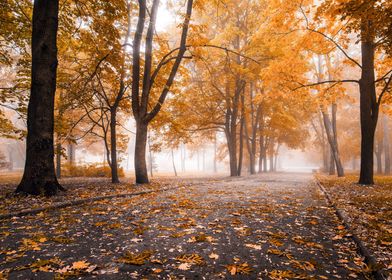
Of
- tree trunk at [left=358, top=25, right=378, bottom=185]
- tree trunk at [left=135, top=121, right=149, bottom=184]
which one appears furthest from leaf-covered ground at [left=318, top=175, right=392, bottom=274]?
tree trunk at [left=135, top=121, right=149, bottom=184]

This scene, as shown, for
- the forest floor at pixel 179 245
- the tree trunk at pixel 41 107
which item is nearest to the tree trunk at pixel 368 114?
the forest floor at pixel 179 245

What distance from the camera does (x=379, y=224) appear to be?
4305 mm

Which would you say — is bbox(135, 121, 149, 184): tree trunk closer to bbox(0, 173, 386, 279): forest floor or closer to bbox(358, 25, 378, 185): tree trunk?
bbox(0, 173, 386, 279): forest floor

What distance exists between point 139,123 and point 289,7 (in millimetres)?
8860

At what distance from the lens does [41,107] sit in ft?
23.4

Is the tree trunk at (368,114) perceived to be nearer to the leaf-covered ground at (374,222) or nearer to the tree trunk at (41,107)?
the leaf-covered ground at (374,222)

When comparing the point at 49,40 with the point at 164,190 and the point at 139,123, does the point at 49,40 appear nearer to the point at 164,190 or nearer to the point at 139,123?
the point at 139,123

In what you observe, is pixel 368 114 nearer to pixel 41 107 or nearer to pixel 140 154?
pixel 140 154

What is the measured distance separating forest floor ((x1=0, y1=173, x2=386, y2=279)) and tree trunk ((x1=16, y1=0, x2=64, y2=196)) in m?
1.79

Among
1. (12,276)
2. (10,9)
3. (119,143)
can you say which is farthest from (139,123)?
(12,276)

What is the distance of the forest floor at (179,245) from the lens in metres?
2.76

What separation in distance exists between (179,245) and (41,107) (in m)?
5.99

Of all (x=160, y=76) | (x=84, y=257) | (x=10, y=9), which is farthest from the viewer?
(x=160, y=76)

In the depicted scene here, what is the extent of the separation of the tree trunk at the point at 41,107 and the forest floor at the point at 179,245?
5.87 feet
